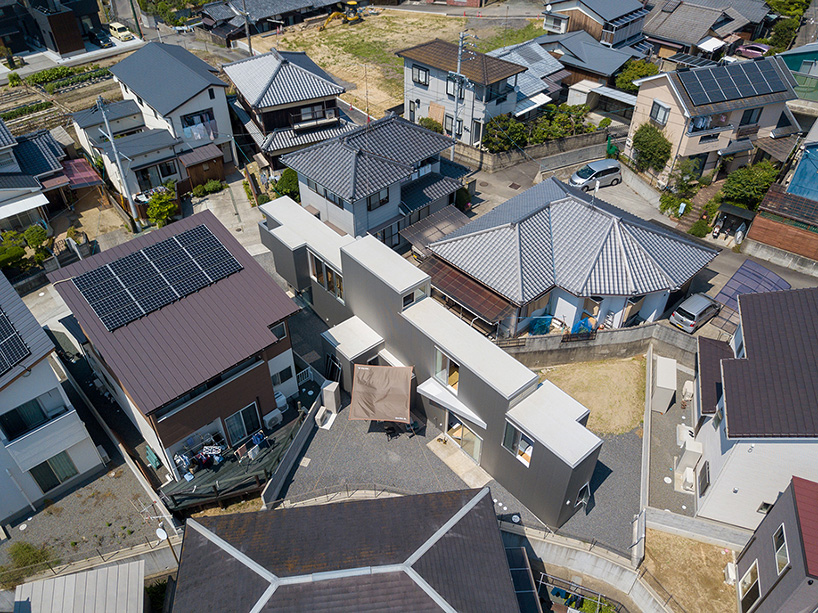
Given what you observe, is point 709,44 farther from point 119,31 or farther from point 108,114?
point 119,31

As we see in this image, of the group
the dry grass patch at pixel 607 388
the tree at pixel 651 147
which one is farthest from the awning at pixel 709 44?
the dry grass patch at pixel 607 388

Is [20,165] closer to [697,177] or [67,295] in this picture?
[67,295]

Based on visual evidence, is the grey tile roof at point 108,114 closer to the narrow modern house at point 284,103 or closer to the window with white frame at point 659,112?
the narrow modern house at point 284,103

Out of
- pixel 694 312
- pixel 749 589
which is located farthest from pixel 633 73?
pixel 749 589

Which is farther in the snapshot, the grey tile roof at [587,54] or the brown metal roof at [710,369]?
the grey tile roof at [587,54]

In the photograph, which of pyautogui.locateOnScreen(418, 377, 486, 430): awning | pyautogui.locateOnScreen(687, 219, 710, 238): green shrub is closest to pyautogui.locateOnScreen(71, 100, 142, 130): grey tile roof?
pyautogui.locateOnScreen(418, 377, 486, 430): awning

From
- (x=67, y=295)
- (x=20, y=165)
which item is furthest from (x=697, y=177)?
(x=20, y=165)

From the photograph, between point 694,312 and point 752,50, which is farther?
point 752,50
